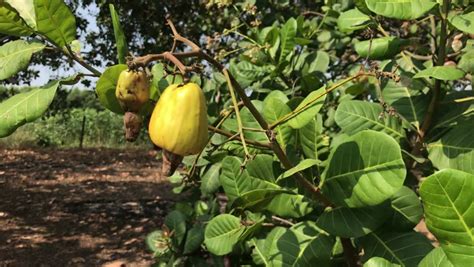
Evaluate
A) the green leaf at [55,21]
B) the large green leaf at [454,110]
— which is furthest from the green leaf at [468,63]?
the green leaf at [55,21]

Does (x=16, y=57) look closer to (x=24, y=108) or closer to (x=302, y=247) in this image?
(x=24, y=108)

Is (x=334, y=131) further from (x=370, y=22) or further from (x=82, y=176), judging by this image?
(x=82, y=176)

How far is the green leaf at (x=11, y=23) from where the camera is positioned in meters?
0.97

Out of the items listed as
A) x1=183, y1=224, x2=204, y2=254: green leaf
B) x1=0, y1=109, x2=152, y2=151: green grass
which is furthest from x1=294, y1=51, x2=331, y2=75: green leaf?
x1=0, y1=109, x2=152, y2=151: green grass

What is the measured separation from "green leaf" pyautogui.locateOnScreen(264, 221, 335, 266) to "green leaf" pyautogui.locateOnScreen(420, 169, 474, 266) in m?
0.50

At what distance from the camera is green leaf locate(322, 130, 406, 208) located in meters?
1.10

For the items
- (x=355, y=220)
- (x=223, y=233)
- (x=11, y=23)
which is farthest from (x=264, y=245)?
(x=11, y=23)

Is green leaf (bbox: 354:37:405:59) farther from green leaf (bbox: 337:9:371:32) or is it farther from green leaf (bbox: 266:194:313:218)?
green leaf (bbox: 266:194:313:218)

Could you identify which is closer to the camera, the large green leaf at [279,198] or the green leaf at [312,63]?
the large green leaf at [279,198]

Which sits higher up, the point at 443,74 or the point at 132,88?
the point at 132,88

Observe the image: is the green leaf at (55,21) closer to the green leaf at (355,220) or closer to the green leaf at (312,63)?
the green leaf at (355,220)

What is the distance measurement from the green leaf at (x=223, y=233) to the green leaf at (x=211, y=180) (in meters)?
0.51

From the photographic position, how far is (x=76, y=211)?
6828 mm

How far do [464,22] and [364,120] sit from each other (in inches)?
16.2
